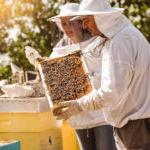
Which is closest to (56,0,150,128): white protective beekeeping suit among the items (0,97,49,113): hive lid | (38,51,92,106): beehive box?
(38,51,92,106): beehive box

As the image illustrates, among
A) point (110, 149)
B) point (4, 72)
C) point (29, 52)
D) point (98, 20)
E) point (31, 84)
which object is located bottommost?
point (4, 72)

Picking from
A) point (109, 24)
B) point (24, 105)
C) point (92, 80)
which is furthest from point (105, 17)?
point (24, 105)

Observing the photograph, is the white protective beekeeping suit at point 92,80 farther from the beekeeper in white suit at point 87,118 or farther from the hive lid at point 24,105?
the hive lid at point 24,105

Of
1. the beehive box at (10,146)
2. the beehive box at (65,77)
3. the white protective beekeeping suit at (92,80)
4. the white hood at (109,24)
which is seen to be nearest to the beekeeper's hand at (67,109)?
the beehive box at (65,77)

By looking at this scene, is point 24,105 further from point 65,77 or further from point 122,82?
point 122,82

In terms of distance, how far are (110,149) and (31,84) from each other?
1001mm

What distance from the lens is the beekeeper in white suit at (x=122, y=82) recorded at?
9.65 feet

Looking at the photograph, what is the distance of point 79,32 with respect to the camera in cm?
407

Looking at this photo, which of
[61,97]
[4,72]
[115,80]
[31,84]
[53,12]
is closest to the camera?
[115,80]

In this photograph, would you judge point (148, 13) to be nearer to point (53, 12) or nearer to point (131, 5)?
point (131, 5)

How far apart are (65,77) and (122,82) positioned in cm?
76

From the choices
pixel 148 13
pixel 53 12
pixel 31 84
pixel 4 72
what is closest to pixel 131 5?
pixel 148 13

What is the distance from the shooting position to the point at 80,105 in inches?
119

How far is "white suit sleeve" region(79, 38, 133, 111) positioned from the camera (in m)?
2.93
